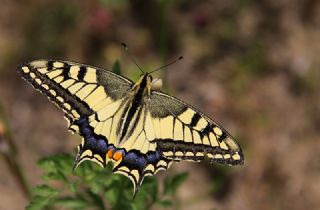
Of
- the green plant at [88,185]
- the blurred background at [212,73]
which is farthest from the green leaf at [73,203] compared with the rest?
the blurred background at [212,73]

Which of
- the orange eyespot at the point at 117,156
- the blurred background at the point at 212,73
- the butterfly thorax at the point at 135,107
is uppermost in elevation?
the blurred background at the point at 212,73

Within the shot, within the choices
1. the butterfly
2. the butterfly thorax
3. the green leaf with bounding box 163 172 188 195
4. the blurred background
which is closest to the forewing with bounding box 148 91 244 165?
the butterfly

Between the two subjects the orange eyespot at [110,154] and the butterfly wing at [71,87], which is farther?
the butterfly wing at [71,87]

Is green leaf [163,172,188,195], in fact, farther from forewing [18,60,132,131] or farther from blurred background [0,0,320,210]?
blurred background [0,0,320,210]

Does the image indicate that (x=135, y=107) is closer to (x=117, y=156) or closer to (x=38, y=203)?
(x=117, y=156)

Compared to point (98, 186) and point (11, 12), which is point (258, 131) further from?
point (11, 12)

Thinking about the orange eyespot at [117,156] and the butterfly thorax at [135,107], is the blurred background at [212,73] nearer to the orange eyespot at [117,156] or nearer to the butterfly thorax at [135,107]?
the butterfly thorax at [135,107]
